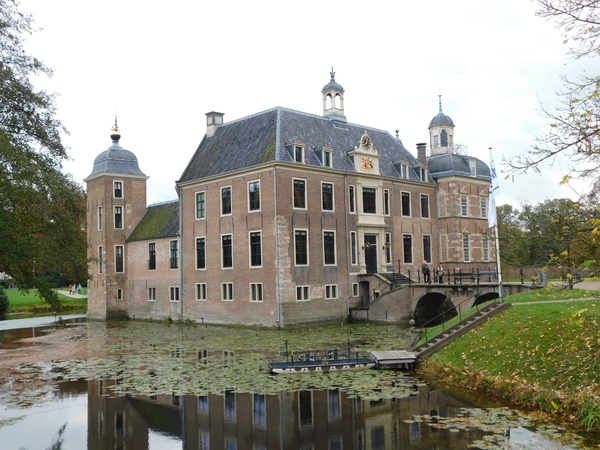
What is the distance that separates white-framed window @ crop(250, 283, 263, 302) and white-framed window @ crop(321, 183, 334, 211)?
577 cm

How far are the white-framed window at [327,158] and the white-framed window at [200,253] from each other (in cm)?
847

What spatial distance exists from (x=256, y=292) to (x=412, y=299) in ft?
27.8

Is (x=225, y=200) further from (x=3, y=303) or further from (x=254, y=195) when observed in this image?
(x=3, y=303)

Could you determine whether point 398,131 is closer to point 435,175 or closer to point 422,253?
point 435,175

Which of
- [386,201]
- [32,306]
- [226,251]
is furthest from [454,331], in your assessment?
[32,306]

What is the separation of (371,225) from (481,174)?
469 inches

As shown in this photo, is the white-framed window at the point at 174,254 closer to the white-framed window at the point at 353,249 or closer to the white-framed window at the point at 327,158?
the white-framed window at the point at 327,158

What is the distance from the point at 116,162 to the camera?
4156 centimetres

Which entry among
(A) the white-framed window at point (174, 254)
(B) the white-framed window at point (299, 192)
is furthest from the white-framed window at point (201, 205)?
(B) the white-framed window at point (299, 192)

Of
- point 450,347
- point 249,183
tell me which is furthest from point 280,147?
point 450,347

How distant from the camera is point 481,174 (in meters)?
41.4

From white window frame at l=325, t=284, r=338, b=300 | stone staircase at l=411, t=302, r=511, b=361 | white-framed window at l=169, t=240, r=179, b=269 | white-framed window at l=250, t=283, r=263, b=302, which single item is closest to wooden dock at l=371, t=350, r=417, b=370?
stone staircase at l=411, t=302, r=511, b=361

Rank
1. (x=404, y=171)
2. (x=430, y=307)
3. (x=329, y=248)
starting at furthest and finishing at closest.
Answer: (x=404, y=171) → (x=430, y=307) → (x=329, y=248)

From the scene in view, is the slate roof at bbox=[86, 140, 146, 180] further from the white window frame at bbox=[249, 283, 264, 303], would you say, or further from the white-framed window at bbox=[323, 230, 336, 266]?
the white-framed window at bbox=[323, 230, 336, 266]
